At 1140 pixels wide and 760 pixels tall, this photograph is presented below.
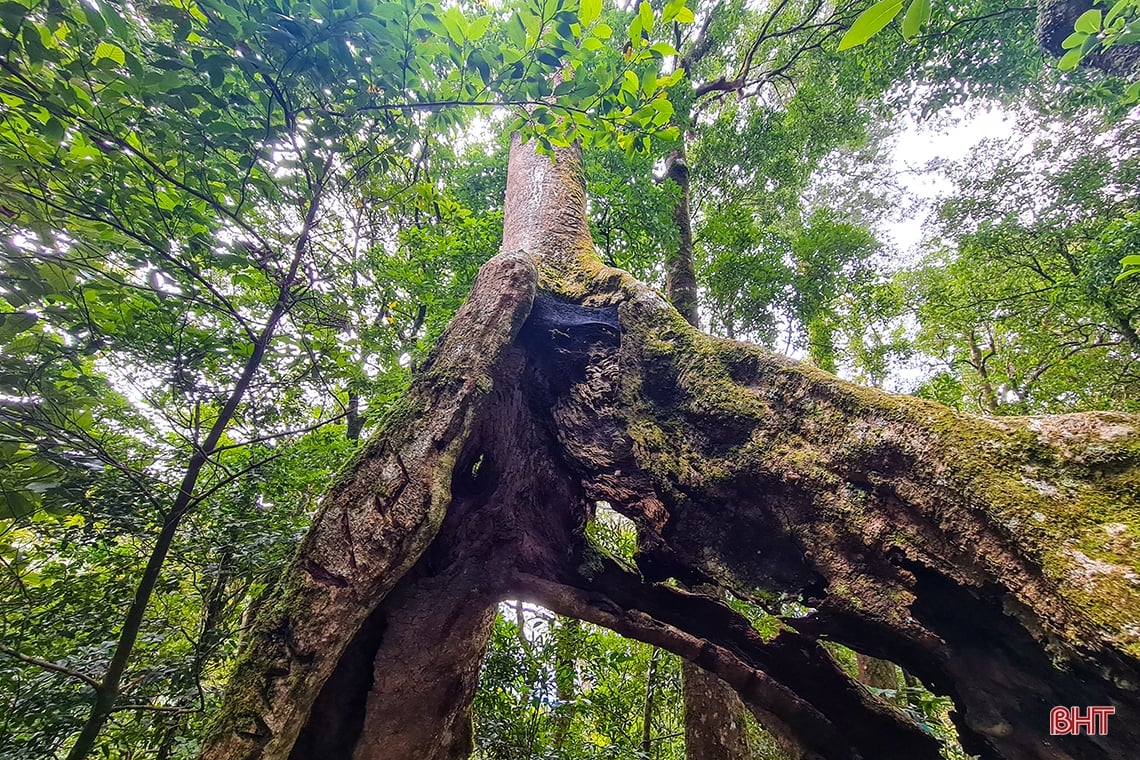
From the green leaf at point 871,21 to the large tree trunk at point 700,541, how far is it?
1301 mm

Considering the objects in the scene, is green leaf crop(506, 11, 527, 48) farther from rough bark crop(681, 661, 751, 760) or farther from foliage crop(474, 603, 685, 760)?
foliage crop(474, 603, 685, 760)

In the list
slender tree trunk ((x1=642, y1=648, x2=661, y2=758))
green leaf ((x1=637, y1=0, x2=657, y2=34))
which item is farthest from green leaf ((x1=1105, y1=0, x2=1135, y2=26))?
slender tree trunk ((x1=642, y1=648, x2=661, y2=758))

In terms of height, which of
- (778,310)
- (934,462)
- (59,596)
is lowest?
(59,596)

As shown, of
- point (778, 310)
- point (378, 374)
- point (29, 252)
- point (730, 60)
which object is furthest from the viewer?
point (730, 60)

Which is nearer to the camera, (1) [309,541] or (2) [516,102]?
(1) [309,541]

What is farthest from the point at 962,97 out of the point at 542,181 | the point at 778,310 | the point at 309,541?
the point at 309,541

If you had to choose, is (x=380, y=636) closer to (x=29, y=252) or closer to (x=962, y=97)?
(x=29, y=252)

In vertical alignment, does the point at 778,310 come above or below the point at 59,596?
above

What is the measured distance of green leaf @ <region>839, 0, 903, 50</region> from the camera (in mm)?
792

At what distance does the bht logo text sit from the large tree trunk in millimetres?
23

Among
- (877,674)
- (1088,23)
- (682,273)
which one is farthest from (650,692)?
(1088,23)

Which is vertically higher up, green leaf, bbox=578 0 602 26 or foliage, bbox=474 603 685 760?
green leaf, bbox=578 0 602 26

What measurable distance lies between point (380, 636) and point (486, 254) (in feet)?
12.2

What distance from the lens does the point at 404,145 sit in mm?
2348
